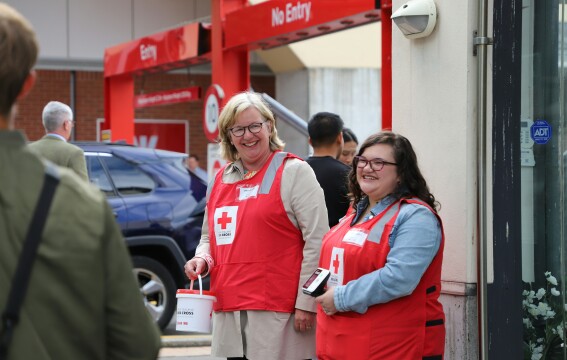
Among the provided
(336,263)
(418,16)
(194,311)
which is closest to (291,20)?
(418,16)

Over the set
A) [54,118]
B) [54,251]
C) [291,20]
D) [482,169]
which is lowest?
[54,251]

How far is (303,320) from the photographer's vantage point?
481 cm

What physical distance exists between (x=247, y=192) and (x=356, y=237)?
72cm

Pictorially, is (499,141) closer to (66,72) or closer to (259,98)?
(259,98)

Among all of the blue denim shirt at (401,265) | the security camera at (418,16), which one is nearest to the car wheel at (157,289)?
the security camera at (418,16)

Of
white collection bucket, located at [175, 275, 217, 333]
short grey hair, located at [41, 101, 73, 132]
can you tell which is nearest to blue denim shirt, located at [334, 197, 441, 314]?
white collection bucket, located at [175, 275, 217, 333]

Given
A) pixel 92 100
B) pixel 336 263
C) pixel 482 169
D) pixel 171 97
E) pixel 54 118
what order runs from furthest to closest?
pixel 92 100
pixel 171 97
pixel 54 118
pixel 482 169
pixel 336 263

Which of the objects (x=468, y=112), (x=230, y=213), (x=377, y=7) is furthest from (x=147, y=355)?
(x=377, y=7)

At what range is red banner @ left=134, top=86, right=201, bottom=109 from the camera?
17406 millimetres

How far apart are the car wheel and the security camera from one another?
4.56m

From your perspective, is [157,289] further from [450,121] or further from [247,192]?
[247,192]

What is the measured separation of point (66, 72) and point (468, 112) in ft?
59.6

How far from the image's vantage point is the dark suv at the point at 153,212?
384 inches

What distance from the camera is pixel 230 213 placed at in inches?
194
